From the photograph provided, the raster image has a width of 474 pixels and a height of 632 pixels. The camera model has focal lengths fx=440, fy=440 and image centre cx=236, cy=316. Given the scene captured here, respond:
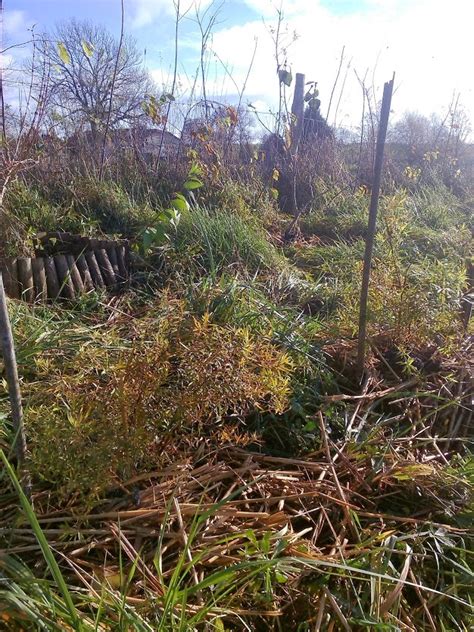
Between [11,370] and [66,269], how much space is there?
174 cm

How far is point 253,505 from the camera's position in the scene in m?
1.31

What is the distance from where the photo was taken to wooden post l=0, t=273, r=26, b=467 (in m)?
0.94

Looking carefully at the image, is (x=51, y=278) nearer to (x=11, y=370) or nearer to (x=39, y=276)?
(x=39, y=276)

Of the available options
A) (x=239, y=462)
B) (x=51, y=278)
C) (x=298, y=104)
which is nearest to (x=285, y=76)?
(x=298, y=104)

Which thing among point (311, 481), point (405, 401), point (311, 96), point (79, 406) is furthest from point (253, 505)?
point (311, 96)

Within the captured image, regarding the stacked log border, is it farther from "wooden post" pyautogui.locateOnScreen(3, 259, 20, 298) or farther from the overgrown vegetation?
the overgrown vegetation

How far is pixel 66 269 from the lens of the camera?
2584 mm

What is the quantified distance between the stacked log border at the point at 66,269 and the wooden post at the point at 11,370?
1.39 metres

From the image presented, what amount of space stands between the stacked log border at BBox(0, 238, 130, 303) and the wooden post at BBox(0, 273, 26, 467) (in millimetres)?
1387

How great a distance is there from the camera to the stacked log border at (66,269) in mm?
2377

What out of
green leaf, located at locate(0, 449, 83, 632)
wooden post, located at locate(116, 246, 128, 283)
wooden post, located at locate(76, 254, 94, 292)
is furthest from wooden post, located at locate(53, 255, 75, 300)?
green leaf, located at locate(0, 449, 83, 632)

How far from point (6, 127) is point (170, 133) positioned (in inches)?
95.0

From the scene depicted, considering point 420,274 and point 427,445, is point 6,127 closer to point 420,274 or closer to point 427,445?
point 420,274

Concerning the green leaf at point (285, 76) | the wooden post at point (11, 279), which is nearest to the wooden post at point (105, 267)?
the wooden post at point (11, 279)
